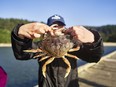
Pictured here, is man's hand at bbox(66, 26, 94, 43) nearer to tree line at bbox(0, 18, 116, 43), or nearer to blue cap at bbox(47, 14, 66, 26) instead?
blue cap at bbox(47, 14, 66, 26)

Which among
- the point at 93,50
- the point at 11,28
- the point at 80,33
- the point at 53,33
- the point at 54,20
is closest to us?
the point at 53,33

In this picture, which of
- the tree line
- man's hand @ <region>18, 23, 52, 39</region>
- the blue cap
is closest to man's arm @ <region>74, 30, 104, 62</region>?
the blue cap

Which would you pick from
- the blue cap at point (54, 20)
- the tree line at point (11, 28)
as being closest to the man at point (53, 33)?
the blue cap at point (54, 20)

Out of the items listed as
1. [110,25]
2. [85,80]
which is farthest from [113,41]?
[85,80]

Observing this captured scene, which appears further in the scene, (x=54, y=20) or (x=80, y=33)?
(x=54, y=20)

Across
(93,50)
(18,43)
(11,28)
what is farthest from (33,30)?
(11,28)

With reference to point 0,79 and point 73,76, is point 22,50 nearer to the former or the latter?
point 0,79

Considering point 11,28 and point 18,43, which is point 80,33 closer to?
point 18,43
